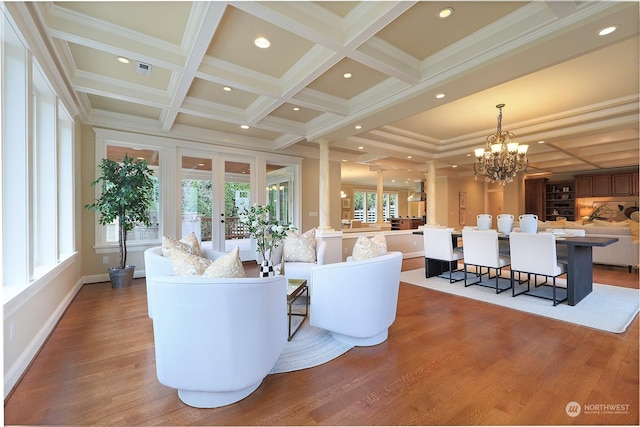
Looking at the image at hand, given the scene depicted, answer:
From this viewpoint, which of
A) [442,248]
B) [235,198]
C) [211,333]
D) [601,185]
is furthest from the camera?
[601,185]

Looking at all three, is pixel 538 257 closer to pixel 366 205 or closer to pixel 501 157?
pixel 501 157

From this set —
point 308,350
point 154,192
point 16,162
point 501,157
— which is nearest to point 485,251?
point 501,157

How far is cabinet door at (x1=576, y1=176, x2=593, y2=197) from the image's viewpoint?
31.3ft

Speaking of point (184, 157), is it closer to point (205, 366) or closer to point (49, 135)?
point (49, 135)

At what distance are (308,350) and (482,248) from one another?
3137 millimetres

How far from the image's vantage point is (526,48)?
2.44 metres

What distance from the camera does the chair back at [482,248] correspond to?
13.2 ft

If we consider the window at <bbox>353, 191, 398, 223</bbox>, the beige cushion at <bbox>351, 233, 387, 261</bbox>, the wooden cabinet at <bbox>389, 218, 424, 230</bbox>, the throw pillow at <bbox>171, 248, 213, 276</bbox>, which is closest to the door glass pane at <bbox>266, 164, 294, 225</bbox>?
the beige cushion at <bbox>351, 233, 387, 261</bbox>

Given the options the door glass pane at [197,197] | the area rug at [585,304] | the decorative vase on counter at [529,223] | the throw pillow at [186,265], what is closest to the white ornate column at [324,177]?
the area rug at [585,304]

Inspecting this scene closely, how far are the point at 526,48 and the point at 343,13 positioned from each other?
63.2 inches

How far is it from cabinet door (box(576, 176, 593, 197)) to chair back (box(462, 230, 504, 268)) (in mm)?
8433

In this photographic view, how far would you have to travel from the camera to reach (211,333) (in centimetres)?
158

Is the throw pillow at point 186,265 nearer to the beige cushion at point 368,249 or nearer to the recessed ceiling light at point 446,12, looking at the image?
the beige cushion at point 368,249

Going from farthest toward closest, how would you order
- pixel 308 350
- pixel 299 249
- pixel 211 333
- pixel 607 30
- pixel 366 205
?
pixel 366 205 → pixel 299 249 → pixel 308 350 → pixel 607 30 → pixel 211 333
